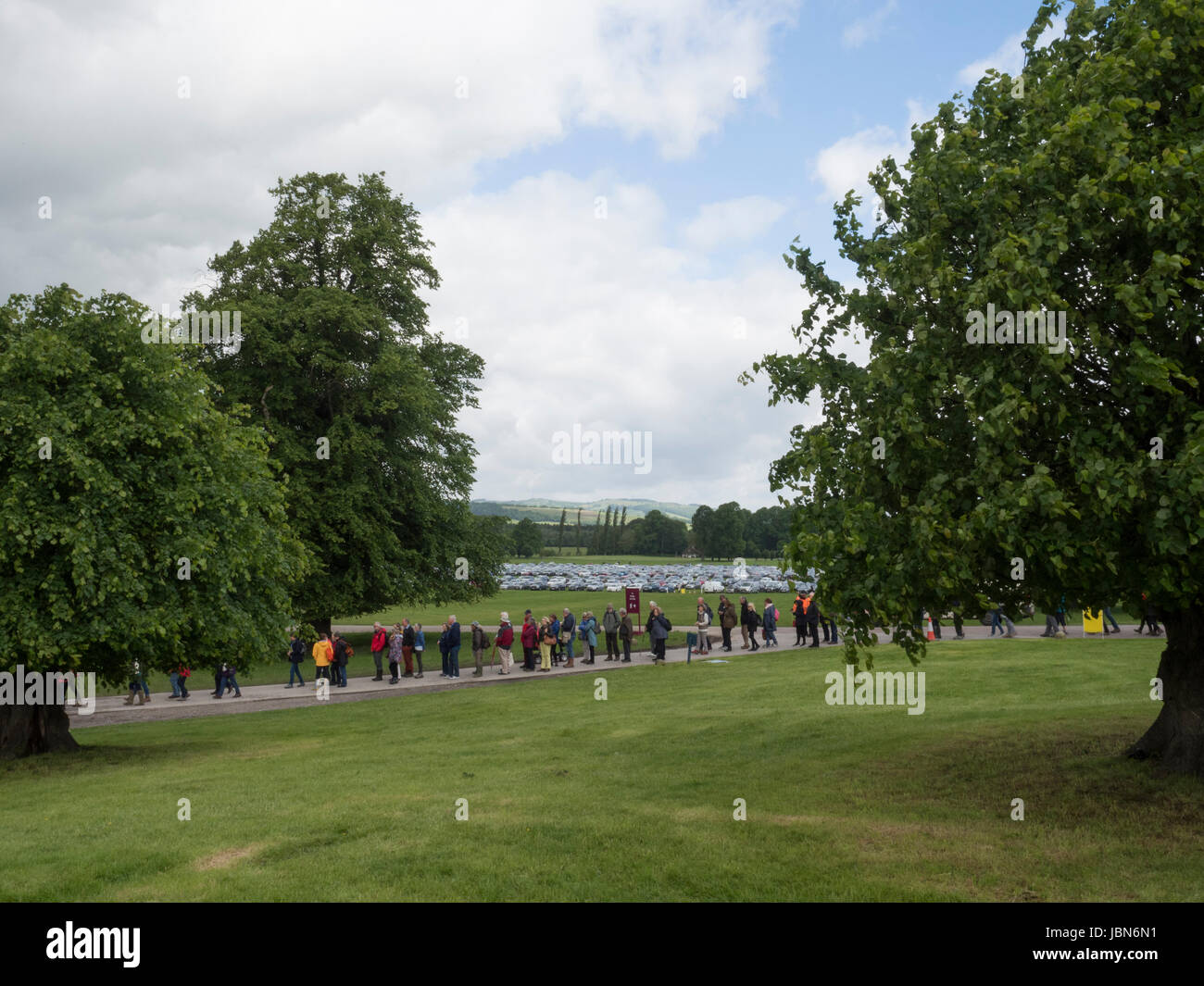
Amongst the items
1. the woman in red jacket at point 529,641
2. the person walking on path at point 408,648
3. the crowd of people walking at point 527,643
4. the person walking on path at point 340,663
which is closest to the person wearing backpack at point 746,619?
the crowd of people walking at point 527,643

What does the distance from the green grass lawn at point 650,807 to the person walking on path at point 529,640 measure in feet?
41.5

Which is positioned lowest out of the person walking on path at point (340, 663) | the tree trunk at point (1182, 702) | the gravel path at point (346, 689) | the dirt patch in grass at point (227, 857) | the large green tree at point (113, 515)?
the gravel path at point (346, 689)

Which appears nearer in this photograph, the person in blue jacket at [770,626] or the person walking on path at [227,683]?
the person walking on path at [227,683]

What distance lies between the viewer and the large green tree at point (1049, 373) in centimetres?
926

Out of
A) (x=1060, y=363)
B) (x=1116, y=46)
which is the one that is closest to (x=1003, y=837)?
(x=1060, y=363)

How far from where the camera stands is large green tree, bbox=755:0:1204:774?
9.26 m

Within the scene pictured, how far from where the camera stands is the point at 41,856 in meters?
10.4

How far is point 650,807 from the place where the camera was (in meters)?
11.9

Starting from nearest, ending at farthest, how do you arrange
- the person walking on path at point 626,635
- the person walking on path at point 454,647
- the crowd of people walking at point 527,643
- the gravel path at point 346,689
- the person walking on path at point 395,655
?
1. the gravel path at point 346,689
2. the crowd of people walking at point 527,643
3. the person walking on path at point 395,655
4. the person walking on path at point 454,647
5. the person walking on path at point 626,635

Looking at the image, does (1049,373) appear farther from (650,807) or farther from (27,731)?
(27,731)

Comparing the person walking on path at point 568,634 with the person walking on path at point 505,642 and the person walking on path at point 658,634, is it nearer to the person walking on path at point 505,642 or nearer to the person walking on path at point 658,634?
the person walking on path at point 505,642

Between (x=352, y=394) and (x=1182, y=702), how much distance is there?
1288 inches

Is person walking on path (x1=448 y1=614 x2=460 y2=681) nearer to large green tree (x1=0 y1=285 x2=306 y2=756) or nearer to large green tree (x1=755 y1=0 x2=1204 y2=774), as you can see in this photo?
large green tree (x1=0 y1=285 x2=306 y2=756)
